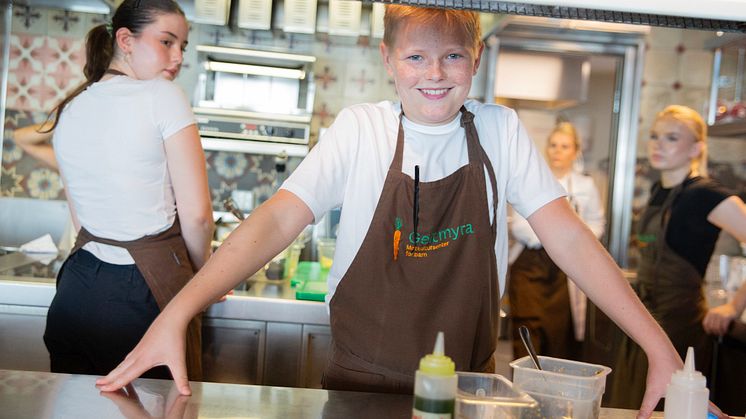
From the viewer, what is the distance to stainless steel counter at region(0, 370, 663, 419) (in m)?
1.27

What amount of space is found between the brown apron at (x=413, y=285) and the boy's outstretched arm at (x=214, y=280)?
195mm

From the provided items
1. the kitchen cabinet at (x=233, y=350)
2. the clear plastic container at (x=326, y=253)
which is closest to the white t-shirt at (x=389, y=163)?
the kitchen cabinet at (x=233, y=350)

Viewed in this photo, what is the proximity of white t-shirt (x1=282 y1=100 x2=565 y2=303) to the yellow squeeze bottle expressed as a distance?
2.18ft

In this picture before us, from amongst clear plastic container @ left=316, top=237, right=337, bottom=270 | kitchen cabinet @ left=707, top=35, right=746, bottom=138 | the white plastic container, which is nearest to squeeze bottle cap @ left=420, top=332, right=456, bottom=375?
the white plastic container

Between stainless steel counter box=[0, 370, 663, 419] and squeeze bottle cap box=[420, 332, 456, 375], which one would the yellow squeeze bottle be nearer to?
squeeze bottle cap box=[420, 332, 456, 375]

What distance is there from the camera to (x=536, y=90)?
16.9 feet

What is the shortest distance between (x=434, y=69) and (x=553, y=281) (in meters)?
3.21

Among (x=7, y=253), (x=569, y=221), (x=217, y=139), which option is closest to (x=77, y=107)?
(x=569, y=221)

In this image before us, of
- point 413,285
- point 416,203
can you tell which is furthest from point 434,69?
point 413,285

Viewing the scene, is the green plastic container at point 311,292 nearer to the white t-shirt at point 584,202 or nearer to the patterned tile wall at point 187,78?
the patterned tile wall at point 187,78

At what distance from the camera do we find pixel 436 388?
40.8 inches

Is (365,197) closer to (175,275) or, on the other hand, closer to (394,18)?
(394,18)

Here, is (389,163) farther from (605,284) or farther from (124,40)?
(124,40)

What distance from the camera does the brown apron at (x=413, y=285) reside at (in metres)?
1.62
